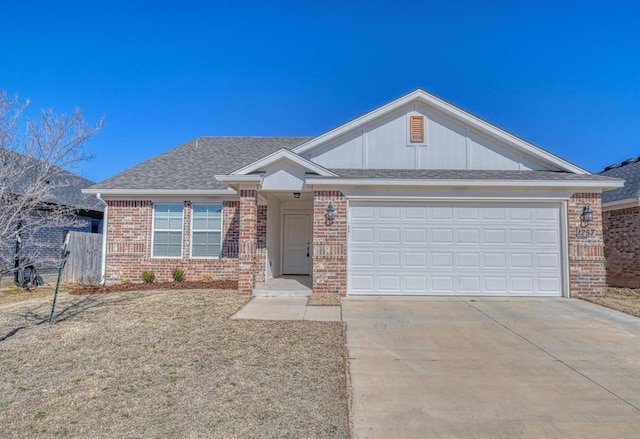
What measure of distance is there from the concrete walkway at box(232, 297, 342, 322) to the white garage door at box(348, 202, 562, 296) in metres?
1.75

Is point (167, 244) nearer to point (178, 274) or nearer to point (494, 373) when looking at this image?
point (178, 274)

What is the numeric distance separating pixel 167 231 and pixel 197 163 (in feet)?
10.4

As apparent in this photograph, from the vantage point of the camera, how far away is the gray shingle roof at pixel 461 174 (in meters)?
9.90

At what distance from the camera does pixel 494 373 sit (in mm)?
4797

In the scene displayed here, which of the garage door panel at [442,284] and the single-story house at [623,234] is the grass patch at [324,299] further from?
the single-story house at [623,234]

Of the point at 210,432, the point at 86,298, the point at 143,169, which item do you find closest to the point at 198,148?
the point at 143,169

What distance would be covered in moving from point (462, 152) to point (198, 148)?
416 inches

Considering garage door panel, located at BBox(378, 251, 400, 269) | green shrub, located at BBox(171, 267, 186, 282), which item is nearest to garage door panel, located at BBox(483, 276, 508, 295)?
garage door panel, located at BBox(378, 251, 400, 269)

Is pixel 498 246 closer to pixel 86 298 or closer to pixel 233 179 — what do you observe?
pixel 233 179

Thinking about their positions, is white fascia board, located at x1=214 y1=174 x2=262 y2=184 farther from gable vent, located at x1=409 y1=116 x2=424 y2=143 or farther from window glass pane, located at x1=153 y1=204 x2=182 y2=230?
gable vent, located at x1=409 y1=116 x2=424 y2=143

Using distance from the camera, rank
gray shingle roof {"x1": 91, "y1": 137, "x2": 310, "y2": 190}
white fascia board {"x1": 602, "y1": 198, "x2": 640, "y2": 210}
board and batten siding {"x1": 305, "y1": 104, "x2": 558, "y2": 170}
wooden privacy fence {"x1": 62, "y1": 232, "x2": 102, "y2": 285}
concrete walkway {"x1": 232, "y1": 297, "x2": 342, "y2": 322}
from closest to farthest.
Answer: concrete walkway {"x1": 232, "y1": 297, "x2": 342, "y2": 322} < board and batten siding {"x1": 305, "y1": 104, "x2": 558, "y2": 170} < white fascia board {"x1": 602, "y1": 198, "x2": 640, "y2": 210} < gray shingle roof {"x1": 91, "y1": 137, "x2": 310, "y2": 190} < wooden privacy fence {"x1": 62, "y1": 232, "x2": 102, "y2": 285}

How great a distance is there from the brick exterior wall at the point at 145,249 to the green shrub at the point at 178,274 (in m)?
0.14

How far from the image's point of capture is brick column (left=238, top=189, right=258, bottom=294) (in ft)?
32.2

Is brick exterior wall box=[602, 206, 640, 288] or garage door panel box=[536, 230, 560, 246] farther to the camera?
brick exterior wall box=[602, 206, 640, 288]
